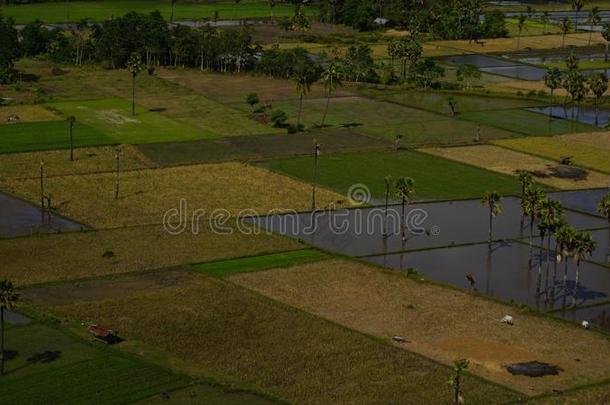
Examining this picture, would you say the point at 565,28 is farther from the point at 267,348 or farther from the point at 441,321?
the point at 267,348

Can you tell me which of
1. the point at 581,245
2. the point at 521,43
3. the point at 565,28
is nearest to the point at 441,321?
the point at 581,245

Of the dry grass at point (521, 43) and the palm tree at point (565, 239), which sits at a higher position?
the dry grass at point (521, 43)

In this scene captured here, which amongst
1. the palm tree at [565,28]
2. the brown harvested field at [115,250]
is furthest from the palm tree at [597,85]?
the brown harvested field at [115,250]

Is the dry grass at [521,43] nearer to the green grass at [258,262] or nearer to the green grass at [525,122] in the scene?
the green grass at [525,122]

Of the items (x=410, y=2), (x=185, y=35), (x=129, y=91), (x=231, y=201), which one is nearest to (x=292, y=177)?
(x=231, y=201)

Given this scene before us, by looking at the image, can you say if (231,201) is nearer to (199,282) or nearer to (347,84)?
(199,282)

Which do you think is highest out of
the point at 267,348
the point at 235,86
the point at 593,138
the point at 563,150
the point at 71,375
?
the point at 235,86
